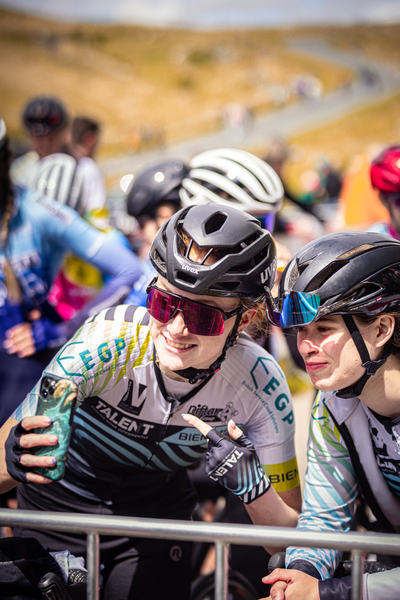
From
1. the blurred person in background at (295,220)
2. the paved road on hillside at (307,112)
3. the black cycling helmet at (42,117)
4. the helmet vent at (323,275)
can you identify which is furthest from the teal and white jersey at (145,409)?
the paved road on hillside at (307,112)

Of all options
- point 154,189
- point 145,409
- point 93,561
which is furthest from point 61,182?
point 93,561

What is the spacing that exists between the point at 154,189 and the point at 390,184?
1.73 metres

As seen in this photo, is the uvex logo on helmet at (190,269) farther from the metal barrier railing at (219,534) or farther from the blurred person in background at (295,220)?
the blurred person in background at (295,220)

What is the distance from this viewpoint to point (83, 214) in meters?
5.05

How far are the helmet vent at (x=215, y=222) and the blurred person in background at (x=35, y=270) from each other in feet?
3.91

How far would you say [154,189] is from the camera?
142 inches

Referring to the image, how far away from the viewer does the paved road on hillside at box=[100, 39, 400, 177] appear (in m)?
38.8

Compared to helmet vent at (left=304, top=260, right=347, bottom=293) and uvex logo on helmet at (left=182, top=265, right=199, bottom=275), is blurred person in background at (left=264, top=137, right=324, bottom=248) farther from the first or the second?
uvex logo on helmet at (left=182, top=265, right=199, bottom=275)

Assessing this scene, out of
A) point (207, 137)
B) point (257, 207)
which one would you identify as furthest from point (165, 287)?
point (207, 137)

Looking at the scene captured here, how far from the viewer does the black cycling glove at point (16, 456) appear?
1938mm

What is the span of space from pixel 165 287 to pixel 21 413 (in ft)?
2.65

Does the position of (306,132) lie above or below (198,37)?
below

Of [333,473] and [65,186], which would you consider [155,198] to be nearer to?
[65,186]

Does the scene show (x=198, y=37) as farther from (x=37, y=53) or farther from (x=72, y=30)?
(x=37, y=53)
